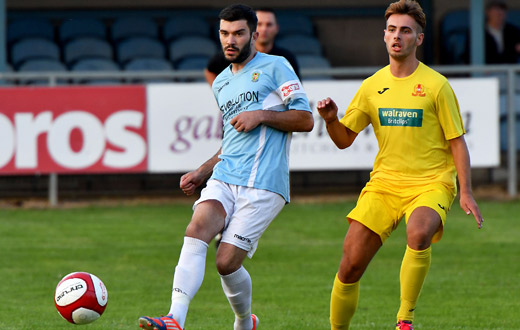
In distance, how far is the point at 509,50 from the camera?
1723 centimetres

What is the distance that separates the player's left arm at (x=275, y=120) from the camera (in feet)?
21.2

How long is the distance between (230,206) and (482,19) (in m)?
11.0

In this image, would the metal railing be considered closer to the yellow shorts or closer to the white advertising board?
the white advertising board

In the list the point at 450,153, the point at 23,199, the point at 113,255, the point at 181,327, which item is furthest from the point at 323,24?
the point at 181,327

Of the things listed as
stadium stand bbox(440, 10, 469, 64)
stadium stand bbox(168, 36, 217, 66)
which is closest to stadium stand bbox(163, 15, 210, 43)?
stadium stand bbox(168, 36, 217, 66)

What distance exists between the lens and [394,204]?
6762 millimetres

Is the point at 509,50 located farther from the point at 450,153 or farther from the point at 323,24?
the point at 450,153

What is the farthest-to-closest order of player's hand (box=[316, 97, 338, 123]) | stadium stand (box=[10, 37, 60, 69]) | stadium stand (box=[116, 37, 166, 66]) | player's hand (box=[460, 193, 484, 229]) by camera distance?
stadium stand (box=[116, 37, 166, 66]), stadium stand (box=[10, 37, 60, 69]), player's hand (box=[460, 193, 484, 229]), player's hand (box=[316, 97, 338, 123])

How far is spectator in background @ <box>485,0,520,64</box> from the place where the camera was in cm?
1706

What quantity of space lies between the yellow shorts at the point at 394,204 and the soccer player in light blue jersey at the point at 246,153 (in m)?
0.53

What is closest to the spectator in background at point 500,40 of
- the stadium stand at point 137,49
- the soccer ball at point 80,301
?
the stadium stand at point 137,49

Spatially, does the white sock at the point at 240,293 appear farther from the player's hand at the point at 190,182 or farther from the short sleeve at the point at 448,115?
the short sleeve at the point at 448,115

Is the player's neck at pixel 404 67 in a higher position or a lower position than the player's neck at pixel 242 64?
lower

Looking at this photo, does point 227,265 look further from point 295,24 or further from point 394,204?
point 295,24
